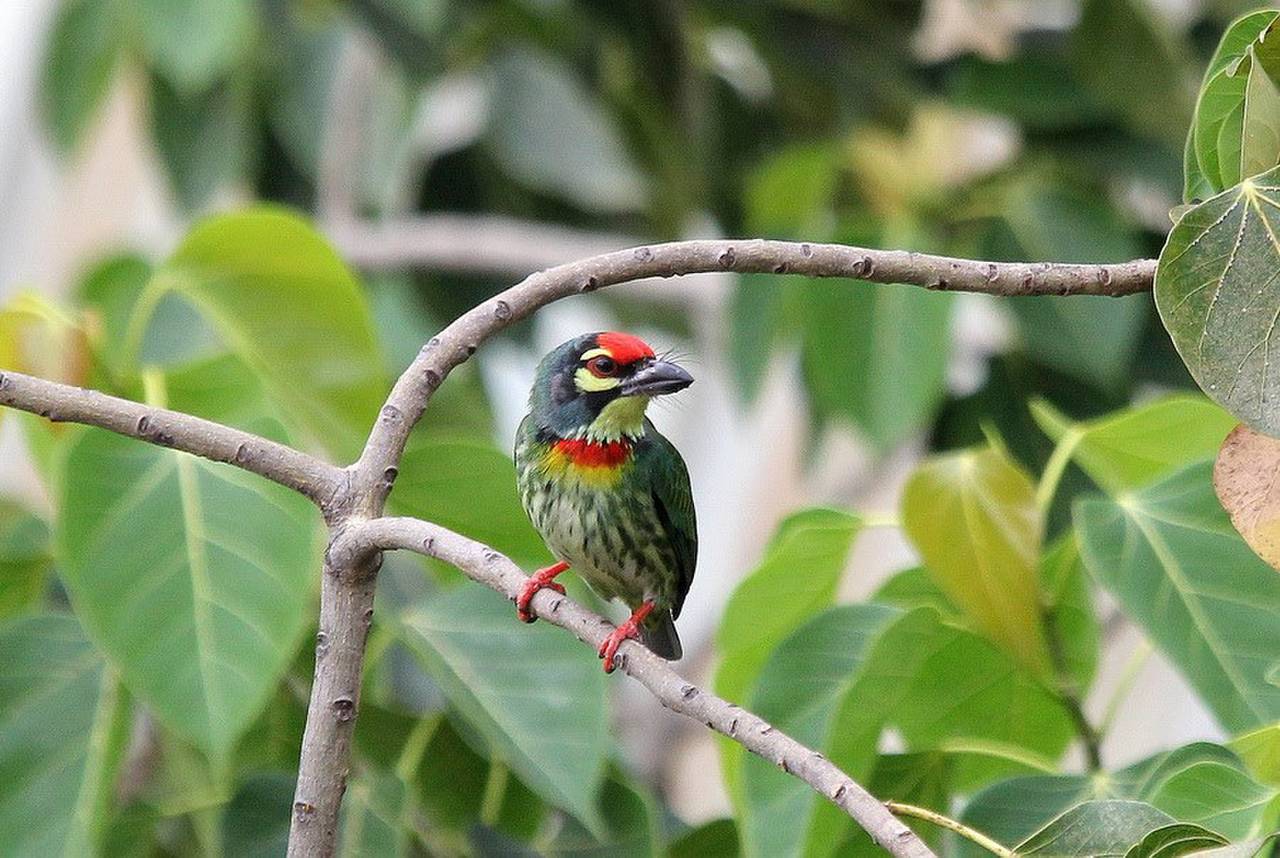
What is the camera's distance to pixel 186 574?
67.7 inches

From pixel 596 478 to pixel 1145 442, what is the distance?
601 millimetres

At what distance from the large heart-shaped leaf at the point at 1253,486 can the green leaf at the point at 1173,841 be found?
221 millimetres

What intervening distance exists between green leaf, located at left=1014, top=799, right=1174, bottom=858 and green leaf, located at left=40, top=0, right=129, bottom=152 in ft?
9.88

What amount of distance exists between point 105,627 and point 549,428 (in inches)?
20.1

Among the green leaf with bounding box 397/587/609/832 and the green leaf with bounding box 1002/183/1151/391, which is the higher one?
the green leaf with bounding box 1002/183/1151/391

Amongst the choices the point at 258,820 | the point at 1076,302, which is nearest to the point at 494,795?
the point at 258,820

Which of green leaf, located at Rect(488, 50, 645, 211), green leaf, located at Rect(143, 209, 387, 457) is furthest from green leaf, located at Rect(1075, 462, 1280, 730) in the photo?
green leaf, located at Rect(488, 50, 645, 211)

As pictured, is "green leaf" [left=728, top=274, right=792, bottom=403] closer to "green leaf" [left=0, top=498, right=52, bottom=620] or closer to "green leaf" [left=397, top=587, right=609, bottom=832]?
"green leaf" [left=397, top=587, right=609, bottom=832]

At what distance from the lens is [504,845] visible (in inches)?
70.4

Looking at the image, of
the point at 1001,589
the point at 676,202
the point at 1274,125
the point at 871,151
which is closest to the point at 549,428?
the point at 1001,589

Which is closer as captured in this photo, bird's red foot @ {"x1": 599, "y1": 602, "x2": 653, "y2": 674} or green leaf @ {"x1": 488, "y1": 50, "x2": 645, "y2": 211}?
bird's red foot @ {"x1": 599, "y1": 602, "x2": 653, "y2": 674}

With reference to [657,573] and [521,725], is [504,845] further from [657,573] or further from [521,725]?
[657,573]

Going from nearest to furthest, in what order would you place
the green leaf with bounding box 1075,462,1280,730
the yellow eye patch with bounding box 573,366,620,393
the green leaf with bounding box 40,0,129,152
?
the green leaf with bounding box 1075,462,1280,730, the yellow eye patch with bounding box 573,366,620,393, the green leaf with bounding box 40,0,129,152

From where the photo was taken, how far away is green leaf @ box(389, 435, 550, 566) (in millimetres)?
1752
